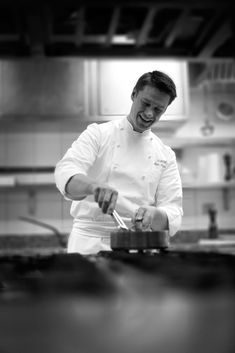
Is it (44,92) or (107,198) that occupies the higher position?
(44,92)

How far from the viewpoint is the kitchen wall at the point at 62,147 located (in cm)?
329

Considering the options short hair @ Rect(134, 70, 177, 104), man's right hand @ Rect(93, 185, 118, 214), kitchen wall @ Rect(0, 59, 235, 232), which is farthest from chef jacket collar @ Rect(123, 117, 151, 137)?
kitchen wall @ Rect(0, 59, 235, 232)

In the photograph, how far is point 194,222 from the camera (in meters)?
3.75

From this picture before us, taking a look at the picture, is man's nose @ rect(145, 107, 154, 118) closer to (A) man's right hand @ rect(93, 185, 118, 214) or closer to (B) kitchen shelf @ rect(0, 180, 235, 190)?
(A) man's right hand @ rect(93, 185, 118, 214)

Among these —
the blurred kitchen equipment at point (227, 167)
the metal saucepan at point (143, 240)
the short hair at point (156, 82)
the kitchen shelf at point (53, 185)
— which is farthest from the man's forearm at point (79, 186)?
the blurred kitchen equipment at point (227, 167)

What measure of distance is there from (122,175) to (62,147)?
84.5 inches

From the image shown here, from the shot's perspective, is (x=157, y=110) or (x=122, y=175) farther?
(x=122, y=175)

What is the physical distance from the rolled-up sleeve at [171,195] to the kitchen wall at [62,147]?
5.19 feet

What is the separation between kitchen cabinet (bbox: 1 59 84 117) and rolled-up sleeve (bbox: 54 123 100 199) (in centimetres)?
173

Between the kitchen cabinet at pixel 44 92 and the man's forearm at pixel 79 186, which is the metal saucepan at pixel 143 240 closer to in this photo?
the man's forearm at pixel 79 186

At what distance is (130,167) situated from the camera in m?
1.61

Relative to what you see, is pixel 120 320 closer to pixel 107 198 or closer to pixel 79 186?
pixel 107 198

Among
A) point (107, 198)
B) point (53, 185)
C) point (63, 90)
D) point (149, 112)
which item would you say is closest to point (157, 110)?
point (149, 112)

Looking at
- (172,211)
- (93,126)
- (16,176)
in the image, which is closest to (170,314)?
(172,211)
